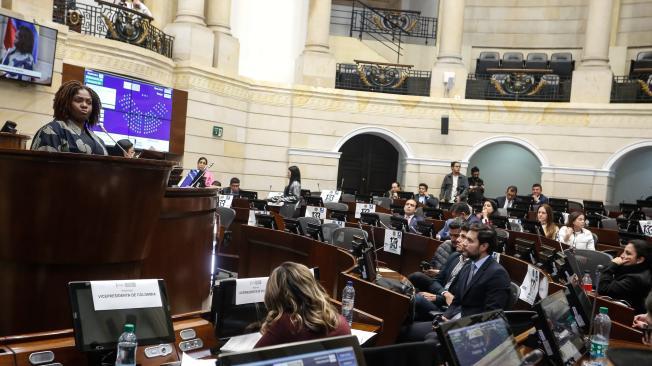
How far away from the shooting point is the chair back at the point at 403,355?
2.13m

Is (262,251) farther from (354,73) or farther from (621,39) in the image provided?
(621,39)

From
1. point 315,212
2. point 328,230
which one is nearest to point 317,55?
point 315,212

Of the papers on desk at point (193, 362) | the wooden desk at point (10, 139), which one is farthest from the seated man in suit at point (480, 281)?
the wooden desk at point (10, 139)

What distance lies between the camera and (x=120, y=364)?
2520mm

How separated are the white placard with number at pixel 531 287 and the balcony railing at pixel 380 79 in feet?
42.8

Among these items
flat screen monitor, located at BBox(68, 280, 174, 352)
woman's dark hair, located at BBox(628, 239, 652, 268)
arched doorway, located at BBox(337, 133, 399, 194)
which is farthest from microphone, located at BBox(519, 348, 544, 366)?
arched doorway, located at BBox(337, 133, 399, 194)

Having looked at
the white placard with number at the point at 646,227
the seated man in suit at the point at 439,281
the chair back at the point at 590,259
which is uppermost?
the white placard with number at the point at 646,227

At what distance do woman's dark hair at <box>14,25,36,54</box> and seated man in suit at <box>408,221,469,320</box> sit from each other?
7.16 meters

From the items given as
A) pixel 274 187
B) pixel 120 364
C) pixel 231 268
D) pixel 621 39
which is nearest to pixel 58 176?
pixel 120 364

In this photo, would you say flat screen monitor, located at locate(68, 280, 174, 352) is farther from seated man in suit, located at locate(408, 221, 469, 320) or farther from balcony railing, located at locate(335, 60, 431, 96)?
balcony railing, located at locate(335, 60, 431, 96)

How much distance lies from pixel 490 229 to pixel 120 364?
342 cm

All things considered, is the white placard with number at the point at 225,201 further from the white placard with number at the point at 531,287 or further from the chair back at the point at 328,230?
the white placard with number at the point at 531,287

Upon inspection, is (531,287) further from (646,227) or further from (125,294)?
(646,227)

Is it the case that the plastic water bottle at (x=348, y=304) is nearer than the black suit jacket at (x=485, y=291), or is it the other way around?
the plastic water bottle at (x=348, y=304)
